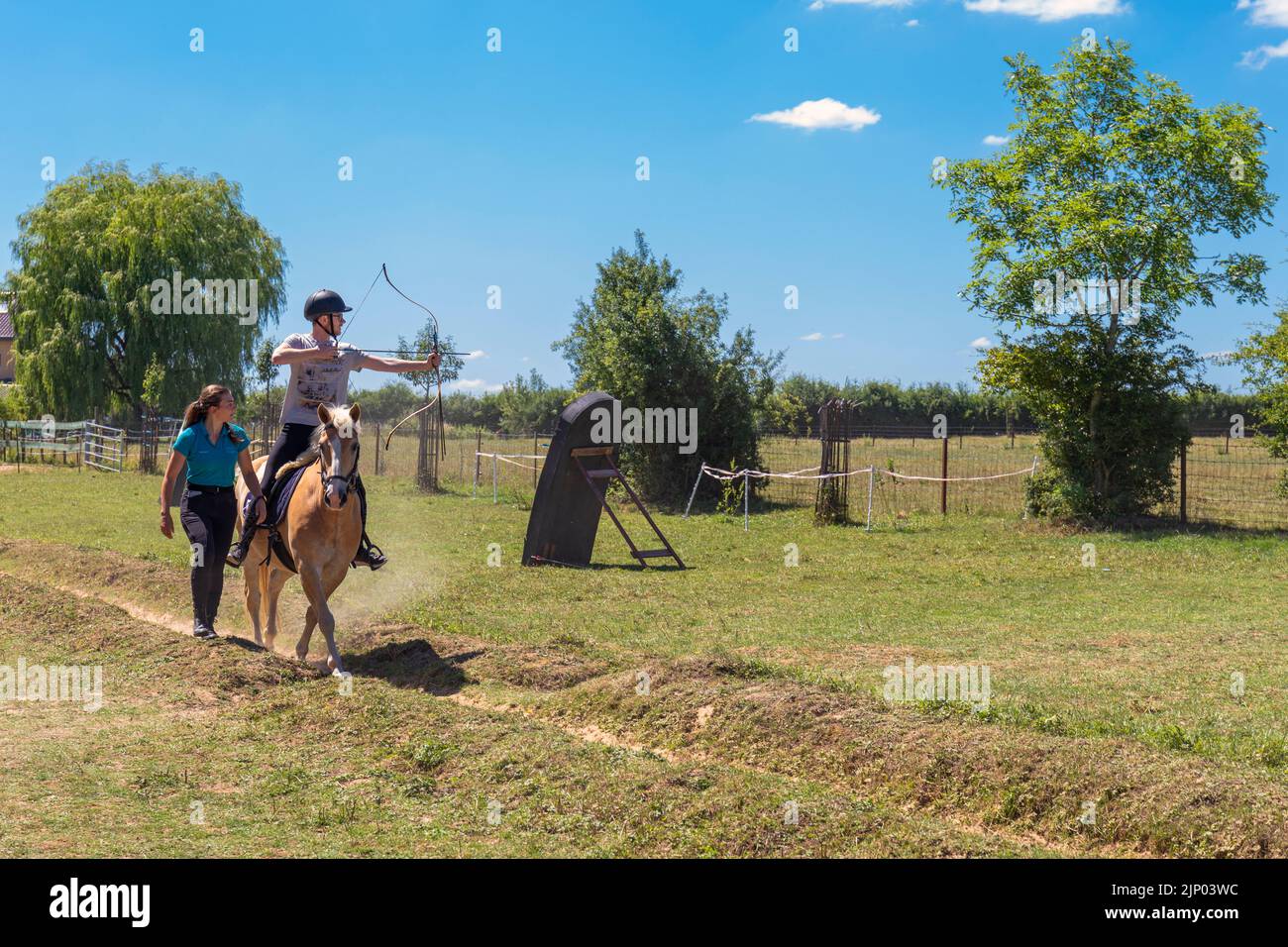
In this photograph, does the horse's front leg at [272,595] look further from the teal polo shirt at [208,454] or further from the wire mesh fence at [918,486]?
the wire mesh fence at [918,486]

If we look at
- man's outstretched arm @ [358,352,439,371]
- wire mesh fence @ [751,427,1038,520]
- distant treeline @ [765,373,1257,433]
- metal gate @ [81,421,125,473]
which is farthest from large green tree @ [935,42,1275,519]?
distant treeline @ [765,373,1257,433]

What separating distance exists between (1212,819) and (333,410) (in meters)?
6.63

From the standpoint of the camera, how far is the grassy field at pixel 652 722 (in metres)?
5.90

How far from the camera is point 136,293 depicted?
145ft

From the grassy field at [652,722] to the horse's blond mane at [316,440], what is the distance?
5.45 feet

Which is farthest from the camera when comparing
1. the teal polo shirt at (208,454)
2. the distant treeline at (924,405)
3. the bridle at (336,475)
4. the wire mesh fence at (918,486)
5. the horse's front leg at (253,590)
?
the distant treeline at (924,405)

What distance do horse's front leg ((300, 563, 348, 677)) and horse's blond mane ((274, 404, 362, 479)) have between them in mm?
981

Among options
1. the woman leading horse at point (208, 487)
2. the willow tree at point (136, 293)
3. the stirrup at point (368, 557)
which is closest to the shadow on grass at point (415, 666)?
the stirrup at point (368, 557)

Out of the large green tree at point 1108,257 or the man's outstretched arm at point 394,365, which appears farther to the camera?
the large green tree at point 1108,257

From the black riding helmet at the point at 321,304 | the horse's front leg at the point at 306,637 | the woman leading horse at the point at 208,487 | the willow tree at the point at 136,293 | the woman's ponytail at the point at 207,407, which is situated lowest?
the horse's front leg at the point at 306,637

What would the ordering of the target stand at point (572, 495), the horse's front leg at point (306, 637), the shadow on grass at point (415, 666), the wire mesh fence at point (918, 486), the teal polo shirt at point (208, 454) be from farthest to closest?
1. the wire mesh fence at point (918, 486)
2. the target stand at point (572, 495)
3. the teal polo shirt at point (208, 454)
4. the horse's front leg at point (306, 637)
5. the shadow on grass at point (415, 666)

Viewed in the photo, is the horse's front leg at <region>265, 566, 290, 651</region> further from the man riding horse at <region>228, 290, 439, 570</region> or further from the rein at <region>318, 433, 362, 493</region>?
the rein at <region>318, 433, 362, 493</region>
